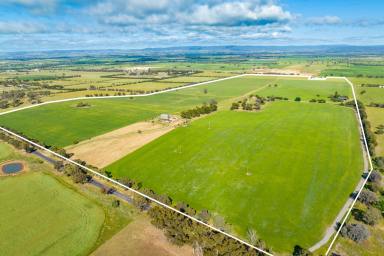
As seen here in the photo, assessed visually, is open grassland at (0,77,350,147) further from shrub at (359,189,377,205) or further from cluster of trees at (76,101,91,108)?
shrub at (359,189,377,205)

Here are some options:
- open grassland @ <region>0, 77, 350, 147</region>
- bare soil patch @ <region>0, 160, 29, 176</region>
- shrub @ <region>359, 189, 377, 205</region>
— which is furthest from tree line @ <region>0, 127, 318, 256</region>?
open grassland @ <region>0, 77, 350, 147</region>

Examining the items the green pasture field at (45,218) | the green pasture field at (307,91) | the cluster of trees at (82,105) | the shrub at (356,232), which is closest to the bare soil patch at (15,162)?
the green pasture field at (45,218)

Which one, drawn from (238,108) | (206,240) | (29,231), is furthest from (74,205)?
(238,108)

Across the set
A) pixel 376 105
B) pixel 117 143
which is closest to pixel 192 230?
pixel 117 143

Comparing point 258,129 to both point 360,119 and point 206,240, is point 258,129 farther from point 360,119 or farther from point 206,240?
point 206,240

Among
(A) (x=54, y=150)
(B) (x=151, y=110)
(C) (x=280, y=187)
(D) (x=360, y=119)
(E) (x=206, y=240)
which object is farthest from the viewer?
(B) (x=151, y=110)

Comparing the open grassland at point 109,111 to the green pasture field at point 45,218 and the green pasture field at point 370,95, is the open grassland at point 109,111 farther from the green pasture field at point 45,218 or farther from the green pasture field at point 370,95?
the green pasture field at point 45,218
